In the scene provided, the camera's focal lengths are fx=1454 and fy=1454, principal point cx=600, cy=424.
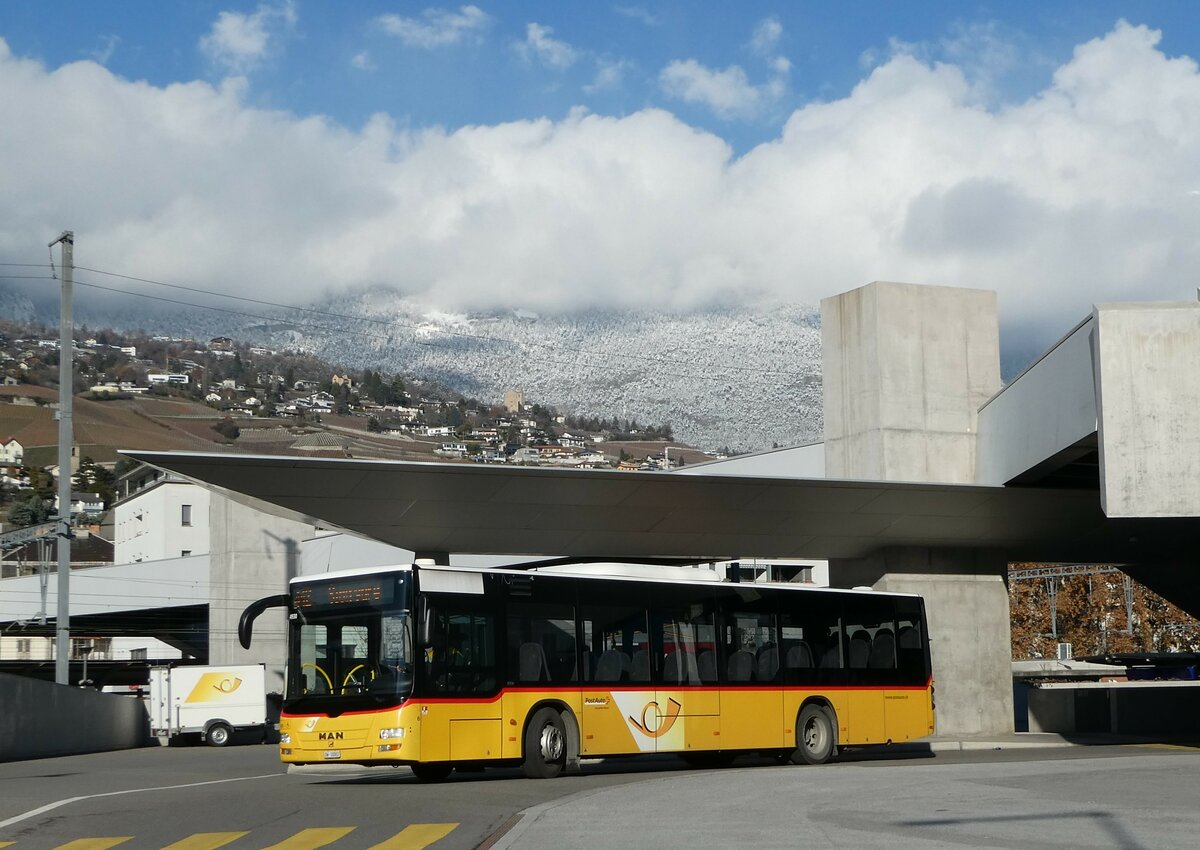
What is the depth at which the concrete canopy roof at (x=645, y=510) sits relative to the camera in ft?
81.7

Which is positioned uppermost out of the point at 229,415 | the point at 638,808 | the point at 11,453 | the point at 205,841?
the point at 11,453

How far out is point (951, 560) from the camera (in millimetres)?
32188

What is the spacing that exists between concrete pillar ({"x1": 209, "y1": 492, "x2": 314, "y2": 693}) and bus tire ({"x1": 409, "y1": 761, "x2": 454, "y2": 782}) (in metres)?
42.4

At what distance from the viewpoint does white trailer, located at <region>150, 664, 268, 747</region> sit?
47812 millimetres

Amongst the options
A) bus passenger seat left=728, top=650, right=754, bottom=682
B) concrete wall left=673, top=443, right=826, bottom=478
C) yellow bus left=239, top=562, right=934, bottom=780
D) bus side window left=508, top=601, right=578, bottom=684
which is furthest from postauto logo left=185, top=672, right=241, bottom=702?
bus side window left=508, top=601, right=578, bottom=684

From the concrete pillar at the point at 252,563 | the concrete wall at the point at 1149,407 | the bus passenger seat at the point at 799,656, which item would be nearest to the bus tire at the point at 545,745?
the bus passenger seat at the point at 799,656

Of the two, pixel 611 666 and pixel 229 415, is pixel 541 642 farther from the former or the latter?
pixel 229 415

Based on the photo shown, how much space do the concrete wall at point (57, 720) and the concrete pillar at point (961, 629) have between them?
18710 millimetres

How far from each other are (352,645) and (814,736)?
8067 mm

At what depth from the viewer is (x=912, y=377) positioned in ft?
101

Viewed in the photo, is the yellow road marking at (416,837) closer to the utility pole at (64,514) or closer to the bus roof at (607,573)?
the bus roof at (607,573)

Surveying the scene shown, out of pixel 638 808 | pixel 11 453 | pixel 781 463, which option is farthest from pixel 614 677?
pixel 11 453

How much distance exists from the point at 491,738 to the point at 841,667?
711 centimetres

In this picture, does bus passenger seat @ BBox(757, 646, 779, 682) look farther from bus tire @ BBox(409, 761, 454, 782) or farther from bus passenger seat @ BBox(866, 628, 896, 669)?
bus tire @ BBox(409, 761, 454, 782)
